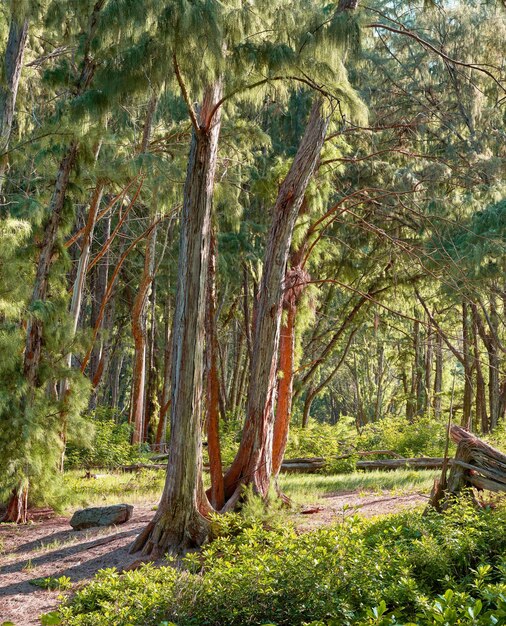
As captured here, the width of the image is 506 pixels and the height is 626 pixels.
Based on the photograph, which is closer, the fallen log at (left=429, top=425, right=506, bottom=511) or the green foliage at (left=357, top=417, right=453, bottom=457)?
the fallen log at (left=429, top=425, right=506, bottom=511)

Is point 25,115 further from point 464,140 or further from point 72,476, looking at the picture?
point 464,140

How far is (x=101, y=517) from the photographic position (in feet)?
32.6

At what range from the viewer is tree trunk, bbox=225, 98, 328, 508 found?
914 cm

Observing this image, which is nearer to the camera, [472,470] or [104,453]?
[472,470]

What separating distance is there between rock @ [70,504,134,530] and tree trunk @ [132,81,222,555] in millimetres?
1706

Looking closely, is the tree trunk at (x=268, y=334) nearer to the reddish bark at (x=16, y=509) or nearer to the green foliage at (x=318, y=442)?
the reddish bark at (x=16, y=509)

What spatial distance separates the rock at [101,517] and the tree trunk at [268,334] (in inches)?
67.0

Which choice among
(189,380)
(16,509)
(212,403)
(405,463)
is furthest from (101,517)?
(405,463)

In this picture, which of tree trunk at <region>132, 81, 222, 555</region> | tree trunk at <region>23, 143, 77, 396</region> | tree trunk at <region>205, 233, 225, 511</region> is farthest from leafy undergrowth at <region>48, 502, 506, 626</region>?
tree trunk at <region>23, 143, 77, 396</region>

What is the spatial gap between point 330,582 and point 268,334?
453 cm

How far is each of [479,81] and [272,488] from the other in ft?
30.4

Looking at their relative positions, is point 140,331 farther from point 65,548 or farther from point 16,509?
point 65,548

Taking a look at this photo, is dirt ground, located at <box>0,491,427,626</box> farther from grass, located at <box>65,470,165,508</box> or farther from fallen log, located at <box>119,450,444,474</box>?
fallen log, located at <box>119,450,444,474</box>

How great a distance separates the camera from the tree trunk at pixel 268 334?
9.14 metres
